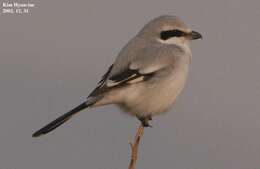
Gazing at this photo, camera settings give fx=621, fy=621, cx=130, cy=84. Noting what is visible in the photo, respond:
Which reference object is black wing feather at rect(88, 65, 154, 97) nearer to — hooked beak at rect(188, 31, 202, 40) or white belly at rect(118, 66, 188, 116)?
white belly at rect(118, 66, 188, 116)

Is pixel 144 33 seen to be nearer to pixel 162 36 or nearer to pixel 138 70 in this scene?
pixel 162 36

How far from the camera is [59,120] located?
3.97 meters

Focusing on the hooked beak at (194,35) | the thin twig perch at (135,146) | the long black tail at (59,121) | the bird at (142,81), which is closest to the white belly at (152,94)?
the bird at (142,81)

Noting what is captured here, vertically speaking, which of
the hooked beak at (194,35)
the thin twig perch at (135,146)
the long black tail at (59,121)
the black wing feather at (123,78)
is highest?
the hooked beak at (194,35)

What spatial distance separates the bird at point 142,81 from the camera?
12.9 ft

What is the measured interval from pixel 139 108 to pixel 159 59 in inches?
13.6

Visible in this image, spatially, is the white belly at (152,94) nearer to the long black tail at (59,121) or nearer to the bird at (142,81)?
the bird at (142,81)

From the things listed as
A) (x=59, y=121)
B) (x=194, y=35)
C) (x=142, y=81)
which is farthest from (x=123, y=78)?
(x=194, y=35)

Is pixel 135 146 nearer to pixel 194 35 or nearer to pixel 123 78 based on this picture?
pixel 123 78

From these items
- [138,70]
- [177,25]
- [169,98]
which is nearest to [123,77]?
[138,70]

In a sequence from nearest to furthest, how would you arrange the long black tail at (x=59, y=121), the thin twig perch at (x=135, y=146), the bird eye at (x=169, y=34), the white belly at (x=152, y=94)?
the thin twig perch at (x=135, y=146), the long black tail at (x=59, y=121), the white belly at (x=152, y=94), the bird eye at (x=169, y=34)

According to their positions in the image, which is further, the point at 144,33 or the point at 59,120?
the point at 144,33

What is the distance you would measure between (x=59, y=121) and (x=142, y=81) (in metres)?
0.59

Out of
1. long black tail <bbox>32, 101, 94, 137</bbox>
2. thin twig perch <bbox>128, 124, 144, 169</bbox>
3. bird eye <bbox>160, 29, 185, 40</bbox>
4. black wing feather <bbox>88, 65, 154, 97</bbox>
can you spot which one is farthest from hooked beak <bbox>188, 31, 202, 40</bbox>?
thin twig perch <bbox>128, 124, 144, 169</bbox>
